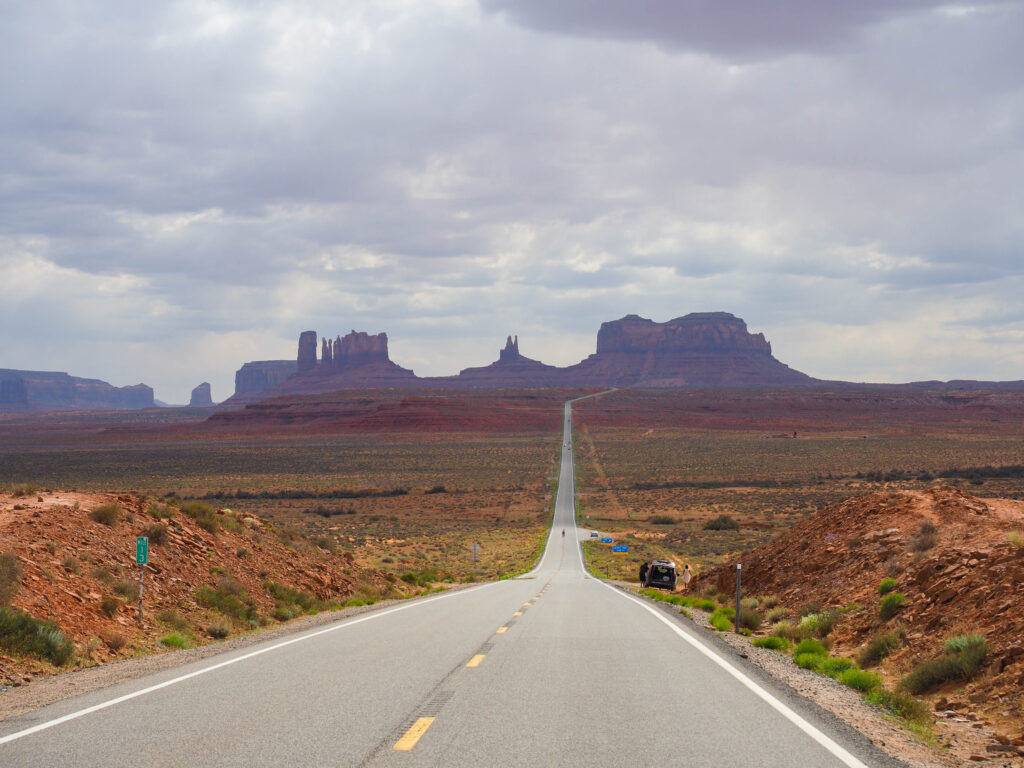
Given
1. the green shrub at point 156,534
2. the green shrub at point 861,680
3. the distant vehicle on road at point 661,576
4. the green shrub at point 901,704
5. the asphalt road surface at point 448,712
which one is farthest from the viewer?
the distant vehicle on road at point 661,576

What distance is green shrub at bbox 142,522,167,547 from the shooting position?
60.3 feet

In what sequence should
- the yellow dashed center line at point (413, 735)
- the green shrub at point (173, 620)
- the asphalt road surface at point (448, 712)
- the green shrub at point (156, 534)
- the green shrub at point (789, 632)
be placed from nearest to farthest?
the asphalt road surface at point (448, 712) < the yellow dashed center line at point (413, 735) < the green shrub at point (789, 632) < the green shrub at point (173, 620) < the green shrub at point (156, 534)

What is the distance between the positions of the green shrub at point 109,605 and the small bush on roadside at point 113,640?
0.85 m

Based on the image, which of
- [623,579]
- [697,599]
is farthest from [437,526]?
[697,599]

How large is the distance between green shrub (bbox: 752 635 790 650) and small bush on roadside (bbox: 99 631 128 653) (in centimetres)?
958

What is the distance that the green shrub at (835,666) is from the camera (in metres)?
11.1

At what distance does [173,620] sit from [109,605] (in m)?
1.30

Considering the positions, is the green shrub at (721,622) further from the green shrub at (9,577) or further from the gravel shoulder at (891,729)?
the green shrub at (9,577)

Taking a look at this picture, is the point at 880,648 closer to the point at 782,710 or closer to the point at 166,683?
the point at 782,710

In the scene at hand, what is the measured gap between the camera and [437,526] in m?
63.9

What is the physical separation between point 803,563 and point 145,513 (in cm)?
1469

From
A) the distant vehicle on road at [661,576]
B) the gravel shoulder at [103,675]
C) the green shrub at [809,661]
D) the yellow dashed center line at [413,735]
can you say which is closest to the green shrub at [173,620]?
the gravel shoulder at [103,675]

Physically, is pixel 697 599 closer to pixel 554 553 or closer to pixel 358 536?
pixel 554 553

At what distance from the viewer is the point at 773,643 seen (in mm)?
13586
